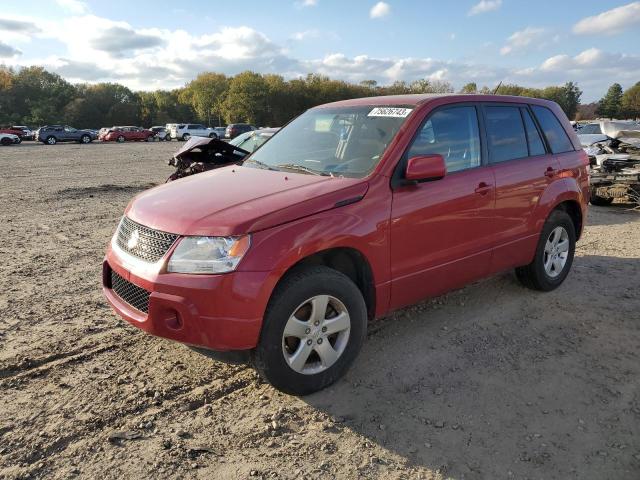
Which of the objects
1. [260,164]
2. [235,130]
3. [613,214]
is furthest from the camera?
[235,130]

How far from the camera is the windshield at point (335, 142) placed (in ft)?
11.9

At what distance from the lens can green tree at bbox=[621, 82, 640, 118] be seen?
8038cm

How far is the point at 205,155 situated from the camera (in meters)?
8.17

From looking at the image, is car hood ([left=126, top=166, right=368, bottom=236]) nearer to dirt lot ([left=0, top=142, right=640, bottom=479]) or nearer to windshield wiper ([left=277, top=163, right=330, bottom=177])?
windshield wiper ([left=277, top=163, right=330, bottom=177])

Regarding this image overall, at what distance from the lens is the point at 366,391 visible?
129 inches

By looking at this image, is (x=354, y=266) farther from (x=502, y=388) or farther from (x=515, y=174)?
(x=515, y=174)

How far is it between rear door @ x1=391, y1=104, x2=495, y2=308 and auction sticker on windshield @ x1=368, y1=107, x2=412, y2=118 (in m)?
0.19

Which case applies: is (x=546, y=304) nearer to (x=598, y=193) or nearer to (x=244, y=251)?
(x=244, y=251)

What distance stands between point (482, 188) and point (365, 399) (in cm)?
195

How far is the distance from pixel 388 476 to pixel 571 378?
5.49 ft

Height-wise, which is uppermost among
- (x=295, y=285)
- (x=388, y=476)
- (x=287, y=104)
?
(x=287, y=104)

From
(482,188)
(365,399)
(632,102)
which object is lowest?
(365,399)

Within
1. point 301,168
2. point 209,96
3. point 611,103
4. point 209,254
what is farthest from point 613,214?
point 611,103

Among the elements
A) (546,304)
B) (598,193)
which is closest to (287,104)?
(598,193)
